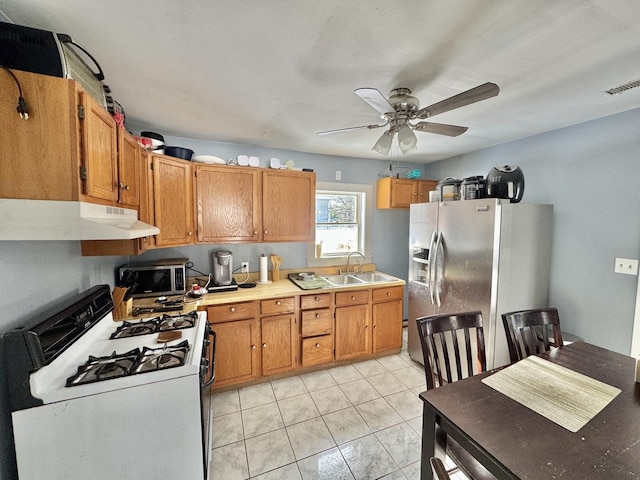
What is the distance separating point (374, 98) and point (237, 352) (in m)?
2.32

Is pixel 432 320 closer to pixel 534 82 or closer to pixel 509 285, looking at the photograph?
pixel 509 285

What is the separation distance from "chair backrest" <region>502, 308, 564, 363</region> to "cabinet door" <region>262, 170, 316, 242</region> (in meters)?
1.98

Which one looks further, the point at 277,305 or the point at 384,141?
the point at 277,305

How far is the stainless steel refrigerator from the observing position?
2.18 meters


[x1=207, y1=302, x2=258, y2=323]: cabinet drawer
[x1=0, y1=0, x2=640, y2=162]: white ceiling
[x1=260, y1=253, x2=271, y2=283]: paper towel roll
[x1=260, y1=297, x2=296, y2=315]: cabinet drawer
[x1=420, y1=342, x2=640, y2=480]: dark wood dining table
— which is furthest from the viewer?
[x1=260, y1=253, x2=271, y2=283]: paper towel roll

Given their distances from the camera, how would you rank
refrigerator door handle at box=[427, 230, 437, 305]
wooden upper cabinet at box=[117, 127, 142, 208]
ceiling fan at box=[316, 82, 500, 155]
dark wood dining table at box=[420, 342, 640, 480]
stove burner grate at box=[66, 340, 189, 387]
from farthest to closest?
refrigerator door handle at box=[427, 230, 437, 305] → wooden upper cabinet at box=[117, 127, 142, 208] → ceiling fan at box=[316, 82, 500, 155] → stove burner grate at box=[66, 340, 189, 387] → dark wood dining table at box=[420, 342, 640, 480]

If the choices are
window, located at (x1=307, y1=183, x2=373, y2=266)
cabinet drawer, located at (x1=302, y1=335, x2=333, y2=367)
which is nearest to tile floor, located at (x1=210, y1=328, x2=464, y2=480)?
cabinet drawer, located at (x1=302, y1=335, x2=333, y2=367)

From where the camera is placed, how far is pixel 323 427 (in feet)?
6.63

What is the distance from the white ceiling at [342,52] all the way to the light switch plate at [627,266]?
1161mm

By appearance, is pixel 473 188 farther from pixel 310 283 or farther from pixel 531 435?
pixel 531 435

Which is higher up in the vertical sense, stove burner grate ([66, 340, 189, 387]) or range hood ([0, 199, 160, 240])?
range hood ([0, 199, 160, 240])


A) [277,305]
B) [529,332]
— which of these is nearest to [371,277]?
[277,305]

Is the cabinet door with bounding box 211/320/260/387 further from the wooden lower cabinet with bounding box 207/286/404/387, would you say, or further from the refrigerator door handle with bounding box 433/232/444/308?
the refrigerator door handle with bounding box 433/232/444/308

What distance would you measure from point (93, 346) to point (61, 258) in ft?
1.73
